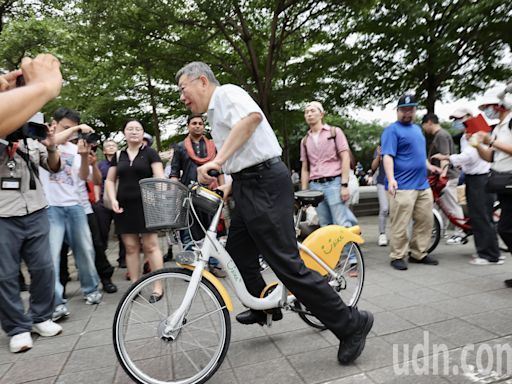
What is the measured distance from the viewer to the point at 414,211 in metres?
4.94

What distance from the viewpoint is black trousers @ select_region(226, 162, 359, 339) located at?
2.38 m

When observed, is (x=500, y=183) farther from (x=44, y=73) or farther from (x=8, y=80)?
(x=8, y=80)

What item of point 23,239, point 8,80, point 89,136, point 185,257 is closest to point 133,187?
point 89,136

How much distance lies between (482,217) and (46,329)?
4881mm

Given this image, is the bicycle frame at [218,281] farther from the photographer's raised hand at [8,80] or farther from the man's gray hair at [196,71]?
the photographer's raised hand at [8,80]

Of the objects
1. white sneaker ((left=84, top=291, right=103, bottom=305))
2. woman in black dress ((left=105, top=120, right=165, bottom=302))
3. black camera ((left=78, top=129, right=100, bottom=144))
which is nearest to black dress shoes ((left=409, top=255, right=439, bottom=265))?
woman in black dress ((left=105, top=120, right=165, bottom=302))

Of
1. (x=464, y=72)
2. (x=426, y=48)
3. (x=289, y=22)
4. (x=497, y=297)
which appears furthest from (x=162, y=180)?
(x=464, y=72)

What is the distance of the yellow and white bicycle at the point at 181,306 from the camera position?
226 centimetres

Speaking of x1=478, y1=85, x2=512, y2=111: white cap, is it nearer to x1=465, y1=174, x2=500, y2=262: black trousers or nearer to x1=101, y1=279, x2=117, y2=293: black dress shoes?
x1=465, y1=174, x2=500, y2=262: black trousers

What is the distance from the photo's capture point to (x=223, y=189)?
8.67 ft

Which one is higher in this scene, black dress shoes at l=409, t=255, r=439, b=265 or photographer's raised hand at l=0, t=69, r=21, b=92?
photographer's raised hand at l=0, t=69, r=21, b=92

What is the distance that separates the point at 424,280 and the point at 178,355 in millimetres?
2851

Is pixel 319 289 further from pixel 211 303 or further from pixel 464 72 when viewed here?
pixel 464 72

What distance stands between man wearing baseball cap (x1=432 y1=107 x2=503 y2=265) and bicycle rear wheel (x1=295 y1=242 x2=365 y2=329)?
2392 mm
